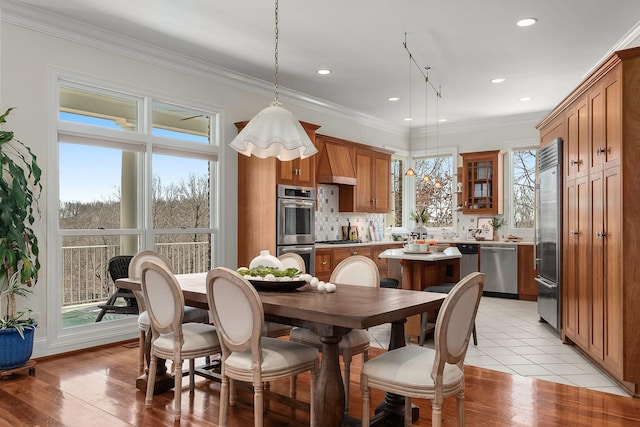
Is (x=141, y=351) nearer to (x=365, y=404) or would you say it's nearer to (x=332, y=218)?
(x=365, y=404)

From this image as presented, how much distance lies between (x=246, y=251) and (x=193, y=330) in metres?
2.60

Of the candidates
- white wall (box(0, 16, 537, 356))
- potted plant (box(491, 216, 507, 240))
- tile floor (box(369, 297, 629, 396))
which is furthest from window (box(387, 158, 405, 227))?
white wall (box(0, 16, 537, 356))

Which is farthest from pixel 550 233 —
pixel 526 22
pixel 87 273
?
pixel 87 273

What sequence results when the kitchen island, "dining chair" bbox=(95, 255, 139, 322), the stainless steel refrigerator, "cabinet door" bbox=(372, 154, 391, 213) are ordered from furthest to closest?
"cabinet door" bbox=(372, 154, 391, 213) < the stainless steel refrigerator < the kitchen island < "dining chair" bbox=(95, 255, 139, 322)

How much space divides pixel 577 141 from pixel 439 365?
3190mm

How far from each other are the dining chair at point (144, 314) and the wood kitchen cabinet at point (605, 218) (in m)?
3.11

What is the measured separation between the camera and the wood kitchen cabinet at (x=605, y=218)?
3434 mm

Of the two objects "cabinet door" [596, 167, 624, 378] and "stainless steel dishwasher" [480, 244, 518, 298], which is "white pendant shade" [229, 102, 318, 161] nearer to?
"cabinet door" [596, 167, 624, 378]

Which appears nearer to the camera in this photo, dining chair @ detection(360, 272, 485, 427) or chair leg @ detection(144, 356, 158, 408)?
dining chair @ detection(360, 272, 485, 427)

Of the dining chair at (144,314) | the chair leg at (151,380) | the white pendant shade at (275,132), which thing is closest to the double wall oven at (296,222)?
the dining chair at (144,314)

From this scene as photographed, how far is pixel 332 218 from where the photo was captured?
771 centimetres

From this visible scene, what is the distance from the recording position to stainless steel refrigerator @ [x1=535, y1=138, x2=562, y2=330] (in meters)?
5.01

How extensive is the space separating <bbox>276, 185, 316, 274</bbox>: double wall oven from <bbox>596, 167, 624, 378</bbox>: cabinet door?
3213 millimetres

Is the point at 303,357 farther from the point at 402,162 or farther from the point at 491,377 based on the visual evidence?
the point at 402,162
